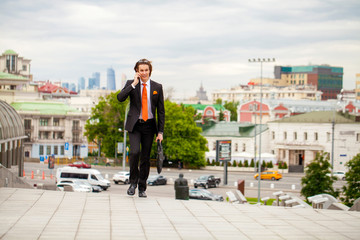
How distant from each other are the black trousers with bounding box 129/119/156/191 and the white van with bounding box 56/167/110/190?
36.4 m

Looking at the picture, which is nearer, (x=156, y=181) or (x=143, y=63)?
(x=143, y=63)

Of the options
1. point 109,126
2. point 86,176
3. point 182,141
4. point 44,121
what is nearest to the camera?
point 86,176

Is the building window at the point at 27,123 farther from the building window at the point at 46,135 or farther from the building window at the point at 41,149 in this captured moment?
the building window at the point at 41,149


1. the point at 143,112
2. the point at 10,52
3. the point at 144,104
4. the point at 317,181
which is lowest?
the point at 317,181

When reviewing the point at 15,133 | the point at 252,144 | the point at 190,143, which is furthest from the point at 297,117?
the point at 15,133

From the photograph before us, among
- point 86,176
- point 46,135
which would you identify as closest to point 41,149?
point 46,135

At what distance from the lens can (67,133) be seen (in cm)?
9512

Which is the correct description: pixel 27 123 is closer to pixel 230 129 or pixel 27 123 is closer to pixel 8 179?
pixel 230 129

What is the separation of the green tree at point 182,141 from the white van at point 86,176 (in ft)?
81.7

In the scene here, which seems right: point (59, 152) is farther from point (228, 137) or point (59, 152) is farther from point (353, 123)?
point (353, 123)

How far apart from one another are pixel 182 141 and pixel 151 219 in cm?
6516

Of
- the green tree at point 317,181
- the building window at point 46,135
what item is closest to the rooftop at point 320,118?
the building window at point 46,135

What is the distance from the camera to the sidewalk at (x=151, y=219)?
888 centimetres

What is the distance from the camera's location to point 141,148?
1248 centimetres
